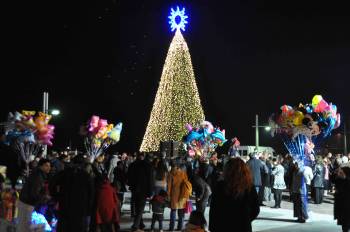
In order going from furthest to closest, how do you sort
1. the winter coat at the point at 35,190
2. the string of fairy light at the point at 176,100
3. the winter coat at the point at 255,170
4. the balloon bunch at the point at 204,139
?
the string of fairy light at the point at 176,100
the balloon bunch at the point at 204,139
the winter coat at the point at 255,170
the winter coat at the point at 35,190

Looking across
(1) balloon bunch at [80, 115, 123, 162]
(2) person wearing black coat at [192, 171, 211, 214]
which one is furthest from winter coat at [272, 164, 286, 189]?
(1) balloon bunch at [80, 115, 123, 162]

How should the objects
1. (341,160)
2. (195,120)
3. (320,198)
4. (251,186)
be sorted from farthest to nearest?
1. (195,120)
2. (341,160)
3. (320,198)
4. (251,186)

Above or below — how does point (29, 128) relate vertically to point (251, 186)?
above

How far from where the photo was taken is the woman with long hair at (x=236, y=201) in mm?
5809

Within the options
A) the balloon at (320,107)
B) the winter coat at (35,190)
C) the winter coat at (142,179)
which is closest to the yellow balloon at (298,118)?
the balloon at (320,107)

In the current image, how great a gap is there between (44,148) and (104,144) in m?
3.88

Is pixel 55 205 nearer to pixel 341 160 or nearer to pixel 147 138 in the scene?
pixel 341 160

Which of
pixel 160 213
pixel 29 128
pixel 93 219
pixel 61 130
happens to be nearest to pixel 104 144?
pixel 29 128

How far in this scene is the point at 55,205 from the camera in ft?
33.1

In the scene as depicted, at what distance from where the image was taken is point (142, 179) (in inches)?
473

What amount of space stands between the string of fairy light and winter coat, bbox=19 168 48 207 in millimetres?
24374

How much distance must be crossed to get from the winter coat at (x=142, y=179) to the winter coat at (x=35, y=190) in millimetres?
3213

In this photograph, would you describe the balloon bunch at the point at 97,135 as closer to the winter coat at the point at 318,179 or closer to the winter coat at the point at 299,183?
the winter coat at the point at 318,179

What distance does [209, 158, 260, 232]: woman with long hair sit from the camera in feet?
19.1
